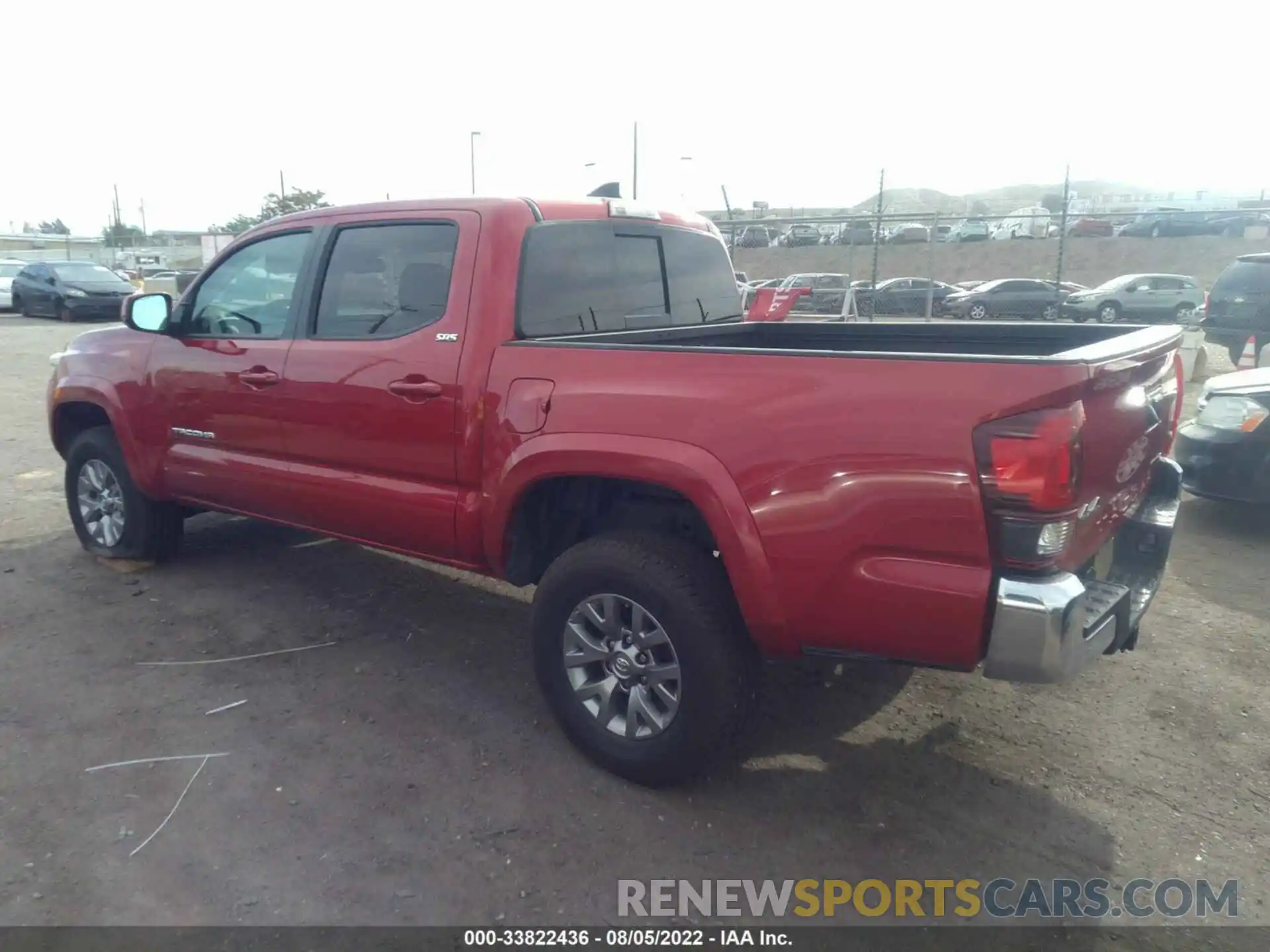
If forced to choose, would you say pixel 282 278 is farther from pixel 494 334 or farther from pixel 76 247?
pixel 76 247

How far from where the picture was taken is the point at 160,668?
13.3 feet

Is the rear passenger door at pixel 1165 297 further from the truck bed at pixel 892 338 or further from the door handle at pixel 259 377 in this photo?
the door handle at pixel 259 377

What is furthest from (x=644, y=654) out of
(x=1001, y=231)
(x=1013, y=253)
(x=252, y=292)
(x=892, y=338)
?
(x=1001, y=231)

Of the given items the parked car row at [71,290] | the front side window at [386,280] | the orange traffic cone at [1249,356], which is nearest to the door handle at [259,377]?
the front side window at [386,280]

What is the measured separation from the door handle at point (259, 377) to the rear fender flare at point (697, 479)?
1.58 m

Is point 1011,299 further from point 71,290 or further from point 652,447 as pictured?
point 71,290

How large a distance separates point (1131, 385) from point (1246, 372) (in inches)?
178

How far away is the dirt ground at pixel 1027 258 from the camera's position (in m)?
28.4

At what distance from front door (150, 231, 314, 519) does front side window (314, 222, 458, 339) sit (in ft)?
0.78

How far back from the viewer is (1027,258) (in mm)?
32406

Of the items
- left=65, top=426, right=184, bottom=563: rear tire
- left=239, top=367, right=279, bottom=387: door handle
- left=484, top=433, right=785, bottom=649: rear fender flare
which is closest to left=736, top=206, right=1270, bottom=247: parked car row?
left=65, top=426, right=184, bottom=563: rear tire

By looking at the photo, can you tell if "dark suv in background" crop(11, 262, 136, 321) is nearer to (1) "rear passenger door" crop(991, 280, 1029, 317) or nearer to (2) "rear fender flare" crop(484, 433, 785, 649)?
(1) "rear passenger door" crop(991, 280, 1029, 317)

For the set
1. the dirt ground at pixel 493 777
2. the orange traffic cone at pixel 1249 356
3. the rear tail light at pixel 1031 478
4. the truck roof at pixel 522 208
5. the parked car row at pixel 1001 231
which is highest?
the parked car row at pixel 1001 231

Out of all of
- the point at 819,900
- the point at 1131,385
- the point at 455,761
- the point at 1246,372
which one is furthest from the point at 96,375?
the point at 1246,372
